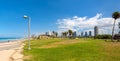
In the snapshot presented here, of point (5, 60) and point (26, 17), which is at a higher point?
point (26, 17)

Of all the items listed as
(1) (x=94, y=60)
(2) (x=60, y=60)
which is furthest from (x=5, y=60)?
(1) (x=94, y=60)

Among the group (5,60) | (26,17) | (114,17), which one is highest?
(114,17)

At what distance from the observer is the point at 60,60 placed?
1125cm

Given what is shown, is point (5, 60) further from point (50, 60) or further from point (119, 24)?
point (119, 24)

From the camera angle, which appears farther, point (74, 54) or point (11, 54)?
point (11, 54)

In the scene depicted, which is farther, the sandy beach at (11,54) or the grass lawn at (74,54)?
the sandy beach at (11,54)

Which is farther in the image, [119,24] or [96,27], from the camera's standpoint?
[96,27]

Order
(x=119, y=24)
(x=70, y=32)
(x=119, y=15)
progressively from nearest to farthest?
(x=119, y=15)
(x=119, y=24)
(x=70, y=32)

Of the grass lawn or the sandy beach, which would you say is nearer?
the grass lawn

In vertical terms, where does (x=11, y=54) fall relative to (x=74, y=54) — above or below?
below

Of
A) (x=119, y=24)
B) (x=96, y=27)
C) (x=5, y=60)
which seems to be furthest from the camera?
(x=96, y=27)

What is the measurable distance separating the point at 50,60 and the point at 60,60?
2.57 feet

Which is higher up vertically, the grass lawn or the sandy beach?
the grass lawn

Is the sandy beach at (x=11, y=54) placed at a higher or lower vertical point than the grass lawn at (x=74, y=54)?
lower
